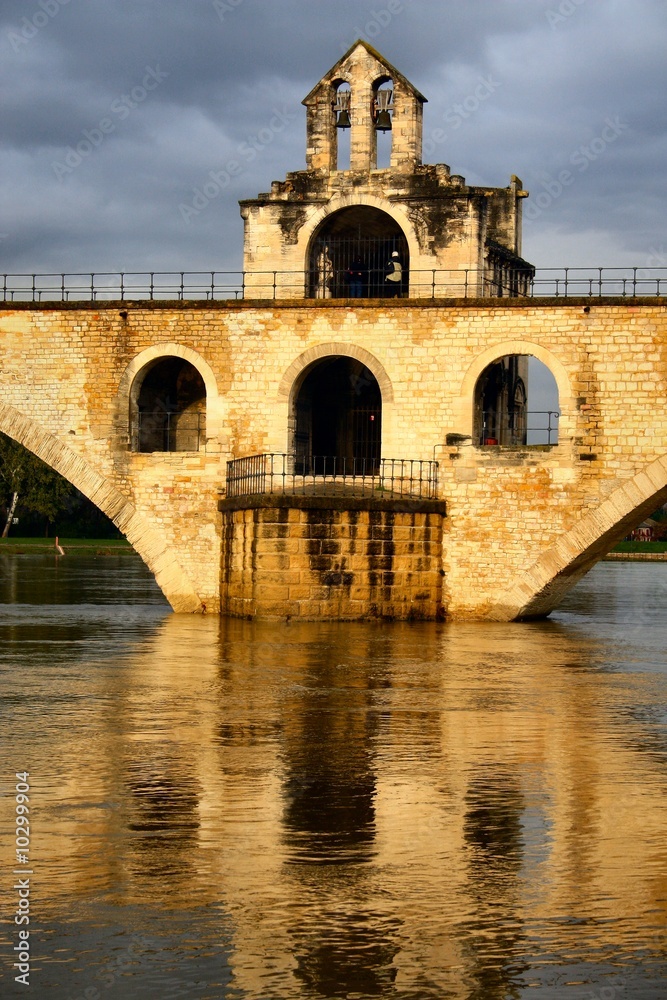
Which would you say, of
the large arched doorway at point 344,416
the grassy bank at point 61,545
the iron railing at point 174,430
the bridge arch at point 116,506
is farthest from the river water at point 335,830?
the grassy bank at point 61,545

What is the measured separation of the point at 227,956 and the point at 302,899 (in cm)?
92

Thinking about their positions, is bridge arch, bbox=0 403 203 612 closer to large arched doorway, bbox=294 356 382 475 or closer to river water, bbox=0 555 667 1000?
large arched doorway, bbox=294 356 382 475

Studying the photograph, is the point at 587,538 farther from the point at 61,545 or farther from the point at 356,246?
the point at 61,545

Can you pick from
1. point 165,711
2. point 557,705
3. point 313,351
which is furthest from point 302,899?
point 313,351

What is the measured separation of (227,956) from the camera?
6770 mm

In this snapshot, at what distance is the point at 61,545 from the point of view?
58.2 meters

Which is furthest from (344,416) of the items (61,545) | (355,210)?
(61,545)

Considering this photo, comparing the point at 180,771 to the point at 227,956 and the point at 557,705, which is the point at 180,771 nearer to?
the point at 227,956

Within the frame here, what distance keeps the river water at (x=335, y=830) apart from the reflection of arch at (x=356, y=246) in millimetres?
12283

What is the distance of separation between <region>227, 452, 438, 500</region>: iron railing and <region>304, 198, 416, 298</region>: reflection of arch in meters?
4.13

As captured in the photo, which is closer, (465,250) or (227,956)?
(227,956)

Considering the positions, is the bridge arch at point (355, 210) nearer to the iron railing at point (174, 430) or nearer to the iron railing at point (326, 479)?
the iron railing at point (174, 430)

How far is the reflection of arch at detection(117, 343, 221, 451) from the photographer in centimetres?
2689

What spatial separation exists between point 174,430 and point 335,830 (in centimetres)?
2096
